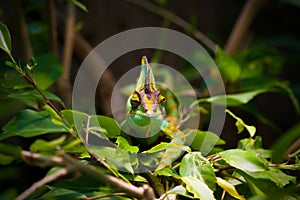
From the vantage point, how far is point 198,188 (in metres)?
0.49

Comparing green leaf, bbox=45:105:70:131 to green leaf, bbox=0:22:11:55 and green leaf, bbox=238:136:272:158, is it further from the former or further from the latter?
green leaf, bbox=238:136:272:158

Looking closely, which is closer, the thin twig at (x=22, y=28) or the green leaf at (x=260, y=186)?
the green leaf at (x=260, y=186)

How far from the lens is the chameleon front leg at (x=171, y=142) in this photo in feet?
1.90

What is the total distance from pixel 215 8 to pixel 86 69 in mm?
1092

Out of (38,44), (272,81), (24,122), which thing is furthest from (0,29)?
(38,44)

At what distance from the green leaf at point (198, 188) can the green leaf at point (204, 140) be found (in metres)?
0.16

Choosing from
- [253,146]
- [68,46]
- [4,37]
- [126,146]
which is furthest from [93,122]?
[68,46]

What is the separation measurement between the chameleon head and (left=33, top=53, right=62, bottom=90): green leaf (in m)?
0.27

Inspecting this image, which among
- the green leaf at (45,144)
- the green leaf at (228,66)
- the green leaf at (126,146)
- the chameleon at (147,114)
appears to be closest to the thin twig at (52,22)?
the green leaf at (228,66)

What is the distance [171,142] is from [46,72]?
42 cm

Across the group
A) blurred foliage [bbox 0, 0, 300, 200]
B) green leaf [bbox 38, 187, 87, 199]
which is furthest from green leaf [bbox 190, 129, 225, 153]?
green leaf [bbox 38, 187, 87, 199]

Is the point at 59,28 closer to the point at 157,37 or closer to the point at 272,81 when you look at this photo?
the point at 157,37

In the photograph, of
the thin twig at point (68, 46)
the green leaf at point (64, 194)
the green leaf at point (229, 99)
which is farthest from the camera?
the thin twig at point (68, 46)

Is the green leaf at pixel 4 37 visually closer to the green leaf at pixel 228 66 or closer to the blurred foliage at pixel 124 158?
the blurred foliage at pixel 124 158
